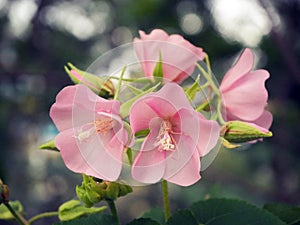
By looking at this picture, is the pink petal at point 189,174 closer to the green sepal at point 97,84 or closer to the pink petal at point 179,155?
the pink petal at point 179,155

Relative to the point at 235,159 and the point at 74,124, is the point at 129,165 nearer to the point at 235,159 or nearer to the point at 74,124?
the point at 74,124

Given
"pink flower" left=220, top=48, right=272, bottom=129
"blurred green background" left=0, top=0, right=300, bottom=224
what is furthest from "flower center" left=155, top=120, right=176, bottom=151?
"blurred green background" left=0, top=0, right=300, bottom=224

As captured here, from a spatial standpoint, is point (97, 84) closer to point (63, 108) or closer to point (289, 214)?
point (63, 108)

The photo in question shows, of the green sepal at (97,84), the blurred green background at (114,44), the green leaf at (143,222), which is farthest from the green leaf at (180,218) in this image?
the blurred green background at (114,44)

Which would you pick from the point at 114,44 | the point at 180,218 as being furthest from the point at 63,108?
the point at 114,44

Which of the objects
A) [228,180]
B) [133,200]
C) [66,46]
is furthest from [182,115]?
[133,200]

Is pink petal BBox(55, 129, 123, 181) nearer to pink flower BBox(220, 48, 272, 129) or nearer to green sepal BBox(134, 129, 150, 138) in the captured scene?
green sepal BBox(134, 129, 150, 138)
